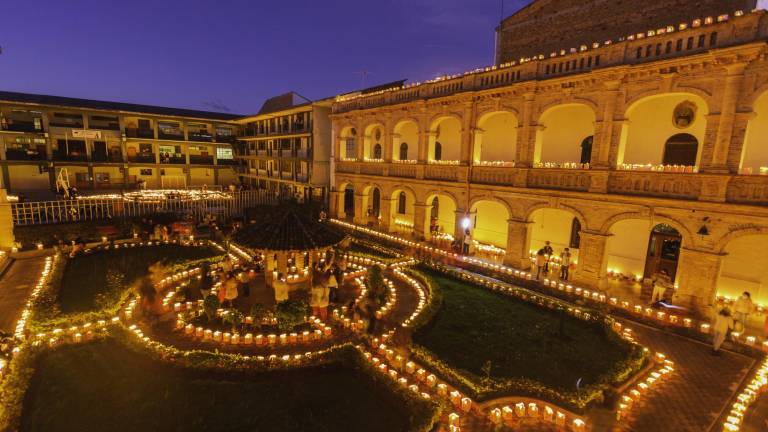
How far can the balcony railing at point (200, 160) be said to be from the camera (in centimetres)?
4265

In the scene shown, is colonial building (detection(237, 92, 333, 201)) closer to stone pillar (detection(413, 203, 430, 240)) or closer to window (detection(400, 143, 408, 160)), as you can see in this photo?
window (detection(400, 143, 408, 160))

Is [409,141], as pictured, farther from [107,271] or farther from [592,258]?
[107,271]

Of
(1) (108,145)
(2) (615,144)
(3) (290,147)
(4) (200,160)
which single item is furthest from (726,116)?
(1) (108,145)

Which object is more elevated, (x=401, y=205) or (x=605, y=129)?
(x=605, y=129)

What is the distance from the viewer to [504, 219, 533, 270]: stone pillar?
16.4m

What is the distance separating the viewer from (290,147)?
34.9 metres

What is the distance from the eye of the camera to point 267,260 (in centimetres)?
1288

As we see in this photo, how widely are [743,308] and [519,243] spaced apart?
7474mm

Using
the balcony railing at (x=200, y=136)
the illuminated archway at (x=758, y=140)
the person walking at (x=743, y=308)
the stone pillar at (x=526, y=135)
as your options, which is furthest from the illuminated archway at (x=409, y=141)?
the balcony railing at (x=200, y=136)

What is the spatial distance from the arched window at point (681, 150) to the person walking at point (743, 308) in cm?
563

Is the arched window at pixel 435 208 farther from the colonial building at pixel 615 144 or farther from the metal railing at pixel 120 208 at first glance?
the metal railing at pixel 120 208

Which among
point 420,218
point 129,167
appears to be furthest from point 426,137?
point 129,167

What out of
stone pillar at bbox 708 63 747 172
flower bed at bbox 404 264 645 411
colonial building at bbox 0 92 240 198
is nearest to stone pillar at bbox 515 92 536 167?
stone pillar at bbox 708 63 747 172

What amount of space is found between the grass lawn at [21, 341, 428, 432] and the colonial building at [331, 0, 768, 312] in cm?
1108
